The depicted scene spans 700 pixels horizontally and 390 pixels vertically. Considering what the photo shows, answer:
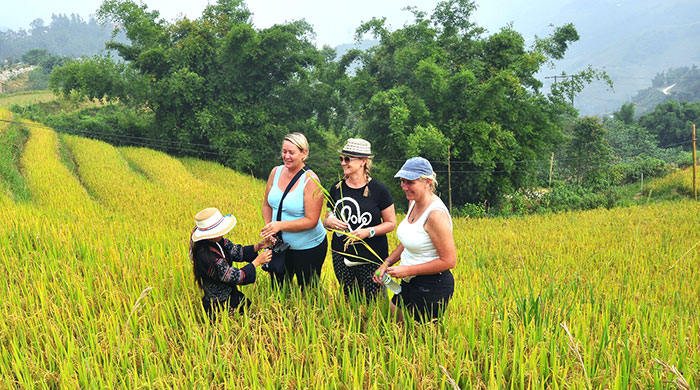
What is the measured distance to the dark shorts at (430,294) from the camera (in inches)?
99.1

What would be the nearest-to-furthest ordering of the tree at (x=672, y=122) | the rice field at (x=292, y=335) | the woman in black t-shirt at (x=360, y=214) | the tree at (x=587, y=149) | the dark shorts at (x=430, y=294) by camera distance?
the rice field at (x=292, y=335) → the dark shorts at (x=430, y=294) → the woman in black t-shirt at (x=360, y=214) → the tree at (x=587, y=149) → the tree at (x=672, y=122)

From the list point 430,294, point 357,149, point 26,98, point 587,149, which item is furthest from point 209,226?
point 26,98

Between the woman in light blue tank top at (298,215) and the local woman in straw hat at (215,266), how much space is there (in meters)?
0.30

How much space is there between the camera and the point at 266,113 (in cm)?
2402

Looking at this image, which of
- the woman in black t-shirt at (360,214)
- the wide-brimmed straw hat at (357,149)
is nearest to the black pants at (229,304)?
the woman in black t-shirt at (360,214)

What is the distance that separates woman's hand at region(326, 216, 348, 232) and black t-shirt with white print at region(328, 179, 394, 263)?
8 cm

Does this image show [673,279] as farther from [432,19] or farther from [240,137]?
[240,137]

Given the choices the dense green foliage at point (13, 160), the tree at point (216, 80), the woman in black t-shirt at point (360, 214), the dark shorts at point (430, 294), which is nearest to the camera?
the dark shorts at point (430, 294)

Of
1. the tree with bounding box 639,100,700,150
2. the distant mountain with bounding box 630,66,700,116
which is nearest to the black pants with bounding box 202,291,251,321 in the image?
the tree with bounding box 639,100,700,150

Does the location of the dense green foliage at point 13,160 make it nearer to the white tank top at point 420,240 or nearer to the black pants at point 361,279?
the black pants at point 361,279

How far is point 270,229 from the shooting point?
2.92 m

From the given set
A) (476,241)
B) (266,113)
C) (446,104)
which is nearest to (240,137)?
(266,113)

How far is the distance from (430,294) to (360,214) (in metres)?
0.76

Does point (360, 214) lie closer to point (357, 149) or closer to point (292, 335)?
point (357, 149)
